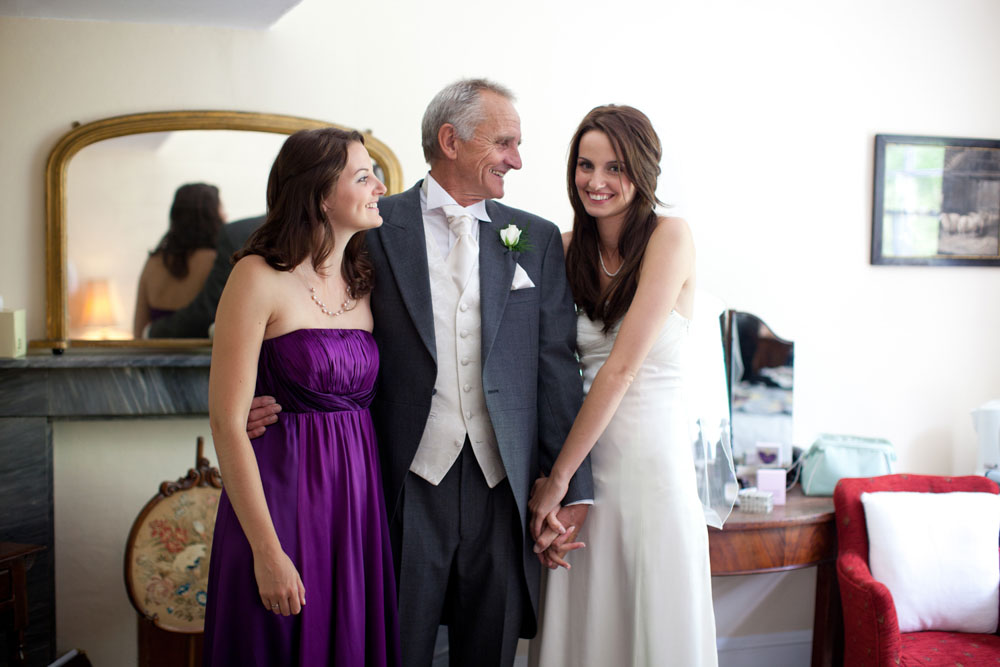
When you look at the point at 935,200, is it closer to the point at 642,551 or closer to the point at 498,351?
the point at 642,551

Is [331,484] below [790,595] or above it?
above

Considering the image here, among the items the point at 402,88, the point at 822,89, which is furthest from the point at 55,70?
the point at 822,89

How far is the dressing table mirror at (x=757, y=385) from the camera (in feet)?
9.81

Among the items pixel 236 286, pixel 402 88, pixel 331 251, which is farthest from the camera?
pixel 402 88

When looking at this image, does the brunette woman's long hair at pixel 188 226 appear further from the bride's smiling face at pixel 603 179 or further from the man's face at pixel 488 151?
the bride's smiling face at pixel 603 179

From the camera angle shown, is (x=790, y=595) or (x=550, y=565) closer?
(x=550, y=565)

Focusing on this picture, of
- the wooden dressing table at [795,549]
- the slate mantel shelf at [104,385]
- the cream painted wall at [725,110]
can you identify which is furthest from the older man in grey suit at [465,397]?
the slate mantel shelf at [104,385]

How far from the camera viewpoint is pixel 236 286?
5.28 feet

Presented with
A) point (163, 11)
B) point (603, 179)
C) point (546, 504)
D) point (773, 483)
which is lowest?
point (773, 483)

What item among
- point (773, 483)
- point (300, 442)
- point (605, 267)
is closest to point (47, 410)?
point (300, 442)

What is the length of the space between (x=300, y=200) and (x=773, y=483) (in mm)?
1967

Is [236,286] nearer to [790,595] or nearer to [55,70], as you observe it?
[55,70]

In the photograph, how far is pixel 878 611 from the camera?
2.34 metres

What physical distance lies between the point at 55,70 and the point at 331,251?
1747 mm
